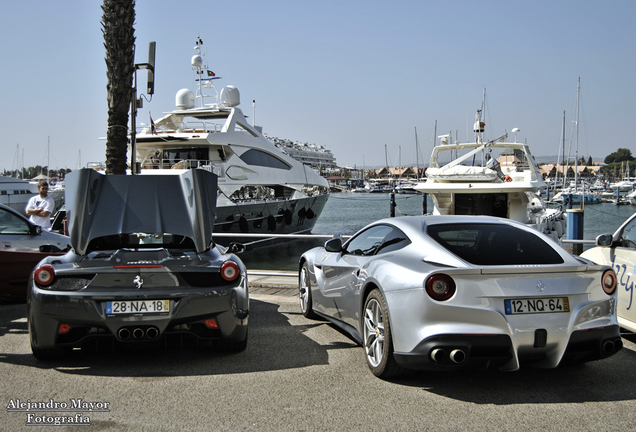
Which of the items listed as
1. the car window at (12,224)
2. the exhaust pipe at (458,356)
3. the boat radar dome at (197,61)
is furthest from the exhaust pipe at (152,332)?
the boat radar dome at (197,61)

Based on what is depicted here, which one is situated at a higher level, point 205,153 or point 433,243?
point 205,153

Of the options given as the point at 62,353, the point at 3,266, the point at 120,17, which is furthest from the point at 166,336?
the point at 120,17

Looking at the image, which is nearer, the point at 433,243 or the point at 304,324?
the point at 433,243

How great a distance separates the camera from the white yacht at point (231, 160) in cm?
2408

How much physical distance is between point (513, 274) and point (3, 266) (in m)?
5.50

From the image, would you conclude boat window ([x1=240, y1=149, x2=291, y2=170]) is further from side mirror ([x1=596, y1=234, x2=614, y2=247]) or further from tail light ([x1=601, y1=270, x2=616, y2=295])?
tail light ([x1=601, y1=270, x2=616, y2=295])

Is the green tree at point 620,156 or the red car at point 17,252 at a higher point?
the green tree at point 620,156

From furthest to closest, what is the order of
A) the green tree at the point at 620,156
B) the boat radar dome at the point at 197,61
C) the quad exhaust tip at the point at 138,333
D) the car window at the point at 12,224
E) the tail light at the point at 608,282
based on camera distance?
the green tree at the point at 620,156, the boat radar dome at the point at 197,61, the car window at the point at 12,224, the quad exhaust tip at the point at 138,333, the tail light at the point at 608,282

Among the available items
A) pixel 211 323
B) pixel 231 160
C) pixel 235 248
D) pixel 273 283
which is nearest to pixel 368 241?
pixel 235 248

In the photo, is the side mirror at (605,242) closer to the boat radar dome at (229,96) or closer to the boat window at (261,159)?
the boat window at (261,159)

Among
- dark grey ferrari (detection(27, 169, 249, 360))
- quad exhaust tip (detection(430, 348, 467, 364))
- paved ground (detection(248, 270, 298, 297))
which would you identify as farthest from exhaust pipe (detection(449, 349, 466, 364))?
paved ground (detection(248, 270, 298, 297))

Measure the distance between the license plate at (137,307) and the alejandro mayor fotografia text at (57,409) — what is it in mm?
721

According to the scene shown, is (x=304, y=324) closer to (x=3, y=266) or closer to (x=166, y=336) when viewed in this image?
(x=166, y=336)

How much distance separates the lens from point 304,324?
6.04 m
